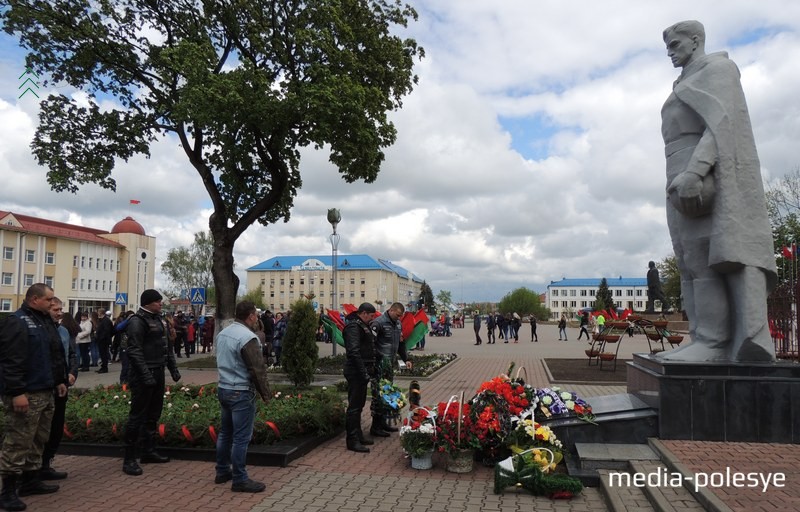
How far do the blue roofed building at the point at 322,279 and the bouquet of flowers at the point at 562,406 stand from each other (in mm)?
104826

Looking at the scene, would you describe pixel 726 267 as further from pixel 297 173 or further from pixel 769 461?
pixel 297 173

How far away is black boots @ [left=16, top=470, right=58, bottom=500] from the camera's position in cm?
502

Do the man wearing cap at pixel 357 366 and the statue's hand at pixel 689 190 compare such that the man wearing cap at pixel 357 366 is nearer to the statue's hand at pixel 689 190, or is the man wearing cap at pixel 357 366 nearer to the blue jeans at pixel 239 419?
the blue jeans at pixel 239 419

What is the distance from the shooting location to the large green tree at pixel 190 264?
210 ft

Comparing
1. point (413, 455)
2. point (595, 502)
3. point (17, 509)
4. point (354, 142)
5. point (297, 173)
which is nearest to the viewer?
point (17, 509)

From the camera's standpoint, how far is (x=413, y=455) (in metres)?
6.01

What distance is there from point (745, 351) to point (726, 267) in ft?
2.85

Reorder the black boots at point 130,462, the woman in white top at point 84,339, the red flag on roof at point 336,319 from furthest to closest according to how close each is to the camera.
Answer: the woman in white top at point 84,339 < the red flag on roof at point 336,319 < the black boots at point 130,462

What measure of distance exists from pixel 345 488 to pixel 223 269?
1244 centimetres

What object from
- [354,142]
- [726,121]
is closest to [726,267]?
[726,121]

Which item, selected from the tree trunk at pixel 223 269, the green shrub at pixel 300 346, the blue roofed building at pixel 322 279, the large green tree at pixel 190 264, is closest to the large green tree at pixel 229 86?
the tree trunk at pixel 223 269

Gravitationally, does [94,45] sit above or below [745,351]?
above

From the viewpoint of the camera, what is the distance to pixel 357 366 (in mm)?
6668

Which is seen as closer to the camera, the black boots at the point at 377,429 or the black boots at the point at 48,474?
the black boots at the point at 48,474
